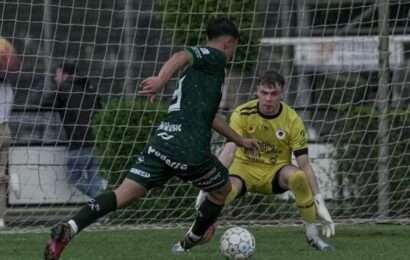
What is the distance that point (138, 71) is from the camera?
11.8 meters

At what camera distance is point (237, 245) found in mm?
8156

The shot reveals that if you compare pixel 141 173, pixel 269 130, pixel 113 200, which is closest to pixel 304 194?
pixel 269 130

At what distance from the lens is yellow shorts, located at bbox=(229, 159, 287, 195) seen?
9523 millimetres

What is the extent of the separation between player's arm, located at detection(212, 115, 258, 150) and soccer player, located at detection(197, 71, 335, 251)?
2.86 feet

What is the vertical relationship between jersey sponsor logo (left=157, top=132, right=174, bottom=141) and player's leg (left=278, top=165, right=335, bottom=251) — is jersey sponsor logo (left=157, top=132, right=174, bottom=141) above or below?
above

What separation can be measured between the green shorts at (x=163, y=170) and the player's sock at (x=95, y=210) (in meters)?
0.22

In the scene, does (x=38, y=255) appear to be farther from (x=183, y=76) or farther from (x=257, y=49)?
(x=257, y=49)

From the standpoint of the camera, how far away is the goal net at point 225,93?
37.4ft

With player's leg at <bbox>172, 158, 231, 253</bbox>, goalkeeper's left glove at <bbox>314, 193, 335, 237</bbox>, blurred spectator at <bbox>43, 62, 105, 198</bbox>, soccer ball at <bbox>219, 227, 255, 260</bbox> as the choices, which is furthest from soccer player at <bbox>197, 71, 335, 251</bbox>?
blurred spectator at <bbox>43, 62, 105, 198</bbox>

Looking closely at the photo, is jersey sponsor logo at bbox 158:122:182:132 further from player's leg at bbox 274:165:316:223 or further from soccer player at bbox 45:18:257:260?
player's leg at bbox 274:165:316:223

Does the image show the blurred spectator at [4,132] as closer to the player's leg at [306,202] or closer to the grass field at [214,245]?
the grass field at [214,245]

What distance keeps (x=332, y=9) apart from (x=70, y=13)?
8.16ft

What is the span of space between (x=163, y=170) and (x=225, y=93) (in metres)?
4.16

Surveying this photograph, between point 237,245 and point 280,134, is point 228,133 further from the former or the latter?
point 280,134
